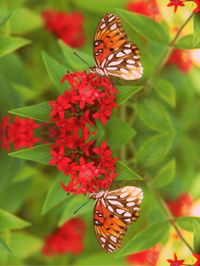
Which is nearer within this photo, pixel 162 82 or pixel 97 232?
pixel 97 232

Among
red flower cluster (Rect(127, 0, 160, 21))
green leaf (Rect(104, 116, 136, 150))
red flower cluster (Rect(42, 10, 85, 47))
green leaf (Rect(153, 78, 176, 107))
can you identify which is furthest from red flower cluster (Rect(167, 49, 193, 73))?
green leaf (Rect(104, 116, 136, 150))

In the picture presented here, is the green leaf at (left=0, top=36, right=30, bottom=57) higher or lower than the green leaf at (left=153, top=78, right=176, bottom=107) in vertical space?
higher

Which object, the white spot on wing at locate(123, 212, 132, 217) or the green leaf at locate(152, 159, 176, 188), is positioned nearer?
the white spot on wing at locate(123, 212, 132, 217)

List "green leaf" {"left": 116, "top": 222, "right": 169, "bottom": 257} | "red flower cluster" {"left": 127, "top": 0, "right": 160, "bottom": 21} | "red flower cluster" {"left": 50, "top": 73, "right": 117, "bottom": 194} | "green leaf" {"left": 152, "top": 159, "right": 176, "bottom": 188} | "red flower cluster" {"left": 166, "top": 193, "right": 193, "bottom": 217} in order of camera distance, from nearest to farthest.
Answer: "red flower cluster" {"left": 50, "top": 73, "right": 117, "bottom": 194} → "green leaf" {"left": 116, "top": 222, "right": 169, "bottom": 257} → "green leaf" {"left": 152, "top": 159, "right": 176, "bottom": 188} → "red flower cluster" {"left": 127, "top": 0, "right": 160, "bottom": 21} → "red flower cluster" {"left": 166, "top": 193, "right": 193, "bottom": 217}

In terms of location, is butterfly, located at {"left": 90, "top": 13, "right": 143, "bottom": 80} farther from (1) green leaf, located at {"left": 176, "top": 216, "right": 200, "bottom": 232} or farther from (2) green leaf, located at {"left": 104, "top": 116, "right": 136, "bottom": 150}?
(1) green leaf, located at {"left": 176, "top": 216, "right": 200, "bottom": 232}

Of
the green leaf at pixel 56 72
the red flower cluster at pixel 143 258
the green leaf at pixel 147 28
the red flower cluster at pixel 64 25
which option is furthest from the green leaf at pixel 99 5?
the red flower cluster at pixel 143 258

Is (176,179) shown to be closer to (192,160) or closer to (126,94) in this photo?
(192,160)

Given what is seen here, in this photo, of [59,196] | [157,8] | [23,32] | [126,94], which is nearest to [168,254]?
[59,196]
